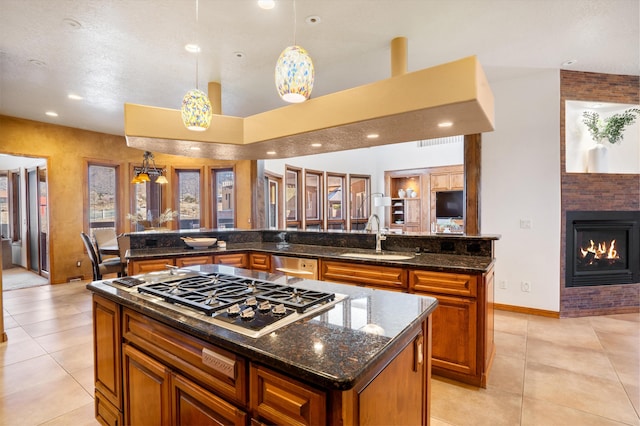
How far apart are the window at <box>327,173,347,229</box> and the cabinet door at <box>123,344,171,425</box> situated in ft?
21.9

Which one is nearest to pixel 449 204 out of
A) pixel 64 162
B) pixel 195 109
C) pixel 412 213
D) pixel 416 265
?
pixel 412 213

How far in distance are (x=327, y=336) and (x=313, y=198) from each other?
21.8 feet

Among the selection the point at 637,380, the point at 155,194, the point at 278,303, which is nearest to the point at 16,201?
the point at 155,194

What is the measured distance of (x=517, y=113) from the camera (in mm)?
4145

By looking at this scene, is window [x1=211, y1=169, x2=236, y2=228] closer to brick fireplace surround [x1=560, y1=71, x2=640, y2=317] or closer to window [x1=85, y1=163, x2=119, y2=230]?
window [x1=85, y1=163, x2=119, y2=230]

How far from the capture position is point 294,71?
1.72 m

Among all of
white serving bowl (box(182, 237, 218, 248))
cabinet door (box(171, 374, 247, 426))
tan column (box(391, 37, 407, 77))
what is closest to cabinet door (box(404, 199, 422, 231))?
tan column (box(391, 37, 407, 77))

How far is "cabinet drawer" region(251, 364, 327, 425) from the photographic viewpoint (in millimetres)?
922

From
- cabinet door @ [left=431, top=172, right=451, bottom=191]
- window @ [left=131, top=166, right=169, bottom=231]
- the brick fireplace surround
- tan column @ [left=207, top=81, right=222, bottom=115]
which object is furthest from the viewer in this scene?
cabinet door @ [left=431, top=172, right=451, bottom=191]

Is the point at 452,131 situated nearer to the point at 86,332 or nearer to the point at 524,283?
the point at 524,283

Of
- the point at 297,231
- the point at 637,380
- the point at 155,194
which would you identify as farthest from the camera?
the point at 155,194

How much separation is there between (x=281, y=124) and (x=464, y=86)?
1479mm

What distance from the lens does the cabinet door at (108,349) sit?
1738 millimetres

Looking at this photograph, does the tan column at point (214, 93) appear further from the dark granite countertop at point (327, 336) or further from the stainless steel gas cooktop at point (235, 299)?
the dark granite countertop at point (327, 336)
